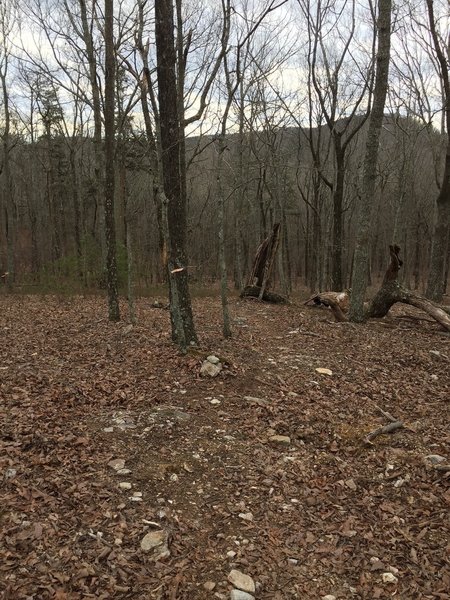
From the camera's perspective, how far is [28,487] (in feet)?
11.8

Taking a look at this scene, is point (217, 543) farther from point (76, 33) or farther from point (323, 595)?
point (76, 33)

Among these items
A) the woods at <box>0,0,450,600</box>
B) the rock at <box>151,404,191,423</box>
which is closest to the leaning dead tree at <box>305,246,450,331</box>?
the woods at <box>0,0,450,600</box>

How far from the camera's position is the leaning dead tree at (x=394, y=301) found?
9.09 metres

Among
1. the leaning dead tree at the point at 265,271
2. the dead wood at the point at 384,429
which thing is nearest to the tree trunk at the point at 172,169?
the dead wood at the point at 384,429

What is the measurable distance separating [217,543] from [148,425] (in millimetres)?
1750

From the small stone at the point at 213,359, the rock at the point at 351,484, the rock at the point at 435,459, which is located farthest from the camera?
the small stone at the point at 213,359

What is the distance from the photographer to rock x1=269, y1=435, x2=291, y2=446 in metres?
4.71

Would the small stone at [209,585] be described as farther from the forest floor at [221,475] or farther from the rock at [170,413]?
the rock at [170,413]

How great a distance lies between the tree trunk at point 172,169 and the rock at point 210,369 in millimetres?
803

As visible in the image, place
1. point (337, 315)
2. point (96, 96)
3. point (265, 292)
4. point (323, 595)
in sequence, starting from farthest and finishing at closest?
point (265, 292)
point (96, 96)
point (337, 315)
point (323, 595)

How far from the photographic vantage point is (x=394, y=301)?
9625 mm

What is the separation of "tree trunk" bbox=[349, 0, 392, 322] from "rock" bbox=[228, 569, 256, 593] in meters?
7.07

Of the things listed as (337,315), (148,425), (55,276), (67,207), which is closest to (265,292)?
(337,315)

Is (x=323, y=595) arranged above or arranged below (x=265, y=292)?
below
